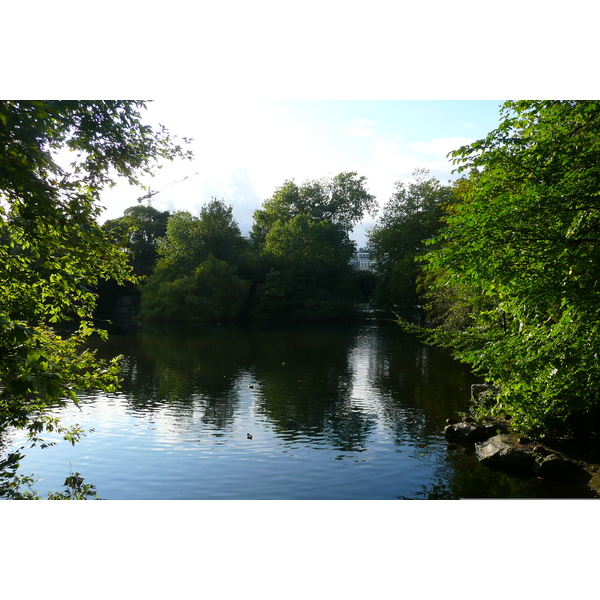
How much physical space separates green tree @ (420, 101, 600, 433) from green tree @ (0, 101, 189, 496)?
482 centimetres

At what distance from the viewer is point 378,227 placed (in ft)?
145

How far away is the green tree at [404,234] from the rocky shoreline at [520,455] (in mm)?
27399

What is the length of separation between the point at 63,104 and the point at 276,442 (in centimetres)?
836

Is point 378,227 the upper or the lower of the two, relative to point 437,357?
upper

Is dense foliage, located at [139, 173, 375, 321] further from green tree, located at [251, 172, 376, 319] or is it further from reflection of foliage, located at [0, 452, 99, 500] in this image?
reflection of foliage, located at [0, 452, 99, 500]

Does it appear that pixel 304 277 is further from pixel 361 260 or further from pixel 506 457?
pixel 506 457

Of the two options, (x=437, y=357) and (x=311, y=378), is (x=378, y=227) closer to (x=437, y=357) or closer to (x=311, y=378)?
(x=437, y=357)

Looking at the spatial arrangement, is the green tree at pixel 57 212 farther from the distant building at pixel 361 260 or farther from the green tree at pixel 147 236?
the distant building at pixel 361 260

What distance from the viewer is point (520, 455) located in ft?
31.5

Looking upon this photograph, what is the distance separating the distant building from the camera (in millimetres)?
47112

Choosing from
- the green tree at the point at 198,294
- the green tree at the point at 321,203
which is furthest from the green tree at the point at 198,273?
the green tree at the point at 321,203

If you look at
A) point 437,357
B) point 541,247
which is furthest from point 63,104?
point 437,357

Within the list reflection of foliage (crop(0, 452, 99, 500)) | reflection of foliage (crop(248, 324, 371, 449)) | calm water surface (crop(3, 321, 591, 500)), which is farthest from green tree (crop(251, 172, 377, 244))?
reflection of foliage (crop(0, 452, 99, 500))

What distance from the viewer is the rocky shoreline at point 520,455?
8977mm
